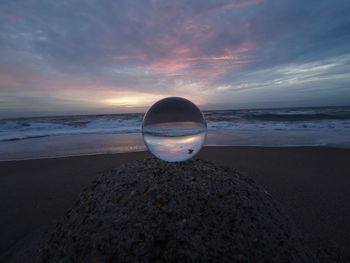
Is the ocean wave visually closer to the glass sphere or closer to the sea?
the sea

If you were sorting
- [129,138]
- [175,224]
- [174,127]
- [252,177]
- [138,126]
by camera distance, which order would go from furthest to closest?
1. [138,126]
2. [129,138]
3. [252,177]
4. [174,127]
5. [175,224]

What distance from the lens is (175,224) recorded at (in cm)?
165

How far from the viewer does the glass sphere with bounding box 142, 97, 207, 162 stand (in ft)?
8.30

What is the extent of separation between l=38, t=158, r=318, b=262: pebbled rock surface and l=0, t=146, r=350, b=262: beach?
910 millimetres

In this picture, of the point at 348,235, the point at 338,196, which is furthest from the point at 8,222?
the point at 338,196

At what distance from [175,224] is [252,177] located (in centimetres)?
331

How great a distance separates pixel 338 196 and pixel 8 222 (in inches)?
199

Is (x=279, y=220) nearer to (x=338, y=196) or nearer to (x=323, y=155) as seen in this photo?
(x=338, y=196)

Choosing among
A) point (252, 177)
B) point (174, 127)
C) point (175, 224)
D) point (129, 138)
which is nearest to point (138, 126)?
point (129, 138)

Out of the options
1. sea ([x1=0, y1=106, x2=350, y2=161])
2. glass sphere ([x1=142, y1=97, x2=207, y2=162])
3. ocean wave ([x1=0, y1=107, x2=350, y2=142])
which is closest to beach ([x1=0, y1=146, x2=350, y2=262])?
glass sphere ([x1=142, y1=97, x2=207, y2=162])

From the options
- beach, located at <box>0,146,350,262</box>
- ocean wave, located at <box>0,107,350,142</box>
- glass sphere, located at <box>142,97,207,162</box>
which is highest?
glass sphere, located at <box>142,97,207,162</box>

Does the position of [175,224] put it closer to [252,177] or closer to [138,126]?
[252,177]

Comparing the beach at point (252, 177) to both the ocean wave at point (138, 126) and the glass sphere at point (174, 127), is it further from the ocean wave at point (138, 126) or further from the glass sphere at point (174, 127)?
the ocean wave at point (138, 126)

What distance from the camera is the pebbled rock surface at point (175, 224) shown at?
59.0 inches
